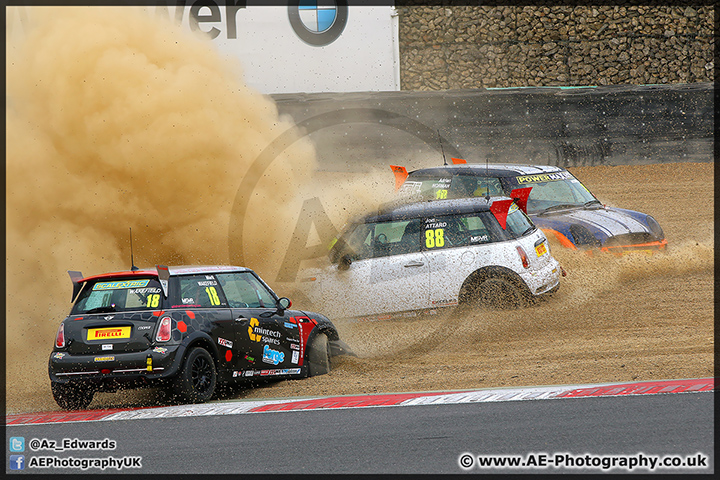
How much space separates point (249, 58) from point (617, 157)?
8035mm

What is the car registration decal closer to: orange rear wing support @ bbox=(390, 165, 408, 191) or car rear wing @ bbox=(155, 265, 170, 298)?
car rear wing @ bbox=(155, 265, 170, 298)

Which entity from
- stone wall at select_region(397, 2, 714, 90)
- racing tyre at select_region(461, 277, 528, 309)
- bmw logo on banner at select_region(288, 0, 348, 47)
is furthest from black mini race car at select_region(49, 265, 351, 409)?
stone wall at select_region(397, 2, 714, 90)

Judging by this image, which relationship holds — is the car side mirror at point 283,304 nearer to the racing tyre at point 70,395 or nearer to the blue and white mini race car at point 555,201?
the racing tyre at point 70,395

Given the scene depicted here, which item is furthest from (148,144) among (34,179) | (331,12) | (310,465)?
(310,465)

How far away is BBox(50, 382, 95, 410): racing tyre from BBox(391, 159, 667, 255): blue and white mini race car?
5.52 metres

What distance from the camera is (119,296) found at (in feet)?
23.5

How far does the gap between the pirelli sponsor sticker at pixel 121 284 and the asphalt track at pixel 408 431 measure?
1107 mm

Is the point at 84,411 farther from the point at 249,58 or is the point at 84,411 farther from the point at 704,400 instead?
the point at 249,58

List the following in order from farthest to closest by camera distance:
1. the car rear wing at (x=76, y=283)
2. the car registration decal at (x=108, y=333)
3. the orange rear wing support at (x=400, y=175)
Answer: the orange rear wing support at (x=400, y=175) → the car rear wing at (x=76, y=283) → the car registration decal at (x=108, y=333)

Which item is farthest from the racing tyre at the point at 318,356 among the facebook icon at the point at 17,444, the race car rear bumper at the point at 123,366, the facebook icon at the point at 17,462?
the facebook icon at the point at 17,462

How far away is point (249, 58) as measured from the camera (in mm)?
17609

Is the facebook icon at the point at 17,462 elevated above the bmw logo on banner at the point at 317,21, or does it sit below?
below

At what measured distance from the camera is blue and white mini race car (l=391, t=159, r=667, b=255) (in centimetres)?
1058

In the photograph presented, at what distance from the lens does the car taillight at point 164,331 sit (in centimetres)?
679
